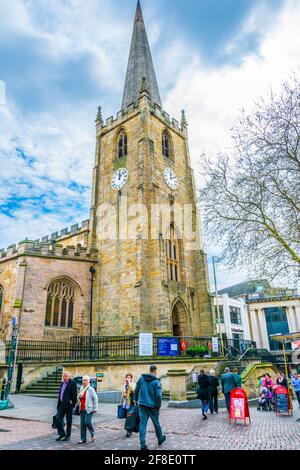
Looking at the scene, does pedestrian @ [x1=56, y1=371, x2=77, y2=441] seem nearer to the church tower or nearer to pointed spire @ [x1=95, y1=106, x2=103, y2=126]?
the church tower

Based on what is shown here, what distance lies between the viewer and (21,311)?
68.0 feet

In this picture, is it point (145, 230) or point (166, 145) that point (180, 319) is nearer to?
point (145, 230)

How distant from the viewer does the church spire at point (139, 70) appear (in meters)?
32.4

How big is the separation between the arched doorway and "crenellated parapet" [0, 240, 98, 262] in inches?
295

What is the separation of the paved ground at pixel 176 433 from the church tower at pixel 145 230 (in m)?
10.5

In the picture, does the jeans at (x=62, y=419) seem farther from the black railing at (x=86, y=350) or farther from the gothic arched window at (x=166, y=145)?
the gothic arched window at (x=166, y=145)

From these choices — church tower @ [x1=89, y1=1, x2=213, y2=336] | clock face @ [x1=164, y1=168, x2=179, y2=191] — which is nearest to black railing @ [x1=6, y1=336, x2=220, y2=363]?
church tower @ [x1=89, y1=1, x2=213, y2=336]

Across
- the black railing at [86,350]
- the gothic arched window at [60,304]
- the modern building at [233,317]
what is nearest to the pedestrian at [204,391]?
the black railing at [86,350]

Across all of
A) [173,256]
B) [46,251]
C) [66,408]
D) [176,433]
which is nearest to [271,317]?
[173,256]

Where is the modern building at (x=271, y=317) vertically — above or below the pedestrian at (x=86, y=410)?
above

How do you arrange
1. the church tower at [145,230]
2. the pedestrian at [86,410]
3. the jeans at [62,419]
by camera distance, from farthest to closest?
1. the church tower at [145,230]
2. the jeans at [62,419]
3. the pedestrian at [86,410]

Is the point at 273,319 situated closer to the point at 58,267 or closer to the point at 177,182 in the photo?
the point at 177,182

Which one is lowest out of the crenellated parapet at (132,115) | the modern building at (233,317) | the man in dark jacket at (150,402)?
the man in dark jacket at (150,402)
